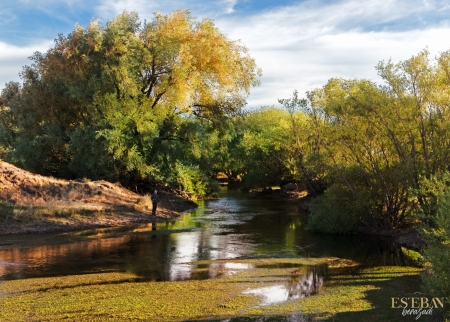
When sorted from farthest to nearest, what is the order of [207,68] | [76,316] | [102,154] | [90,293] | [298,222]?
1. [207,68]
2. [102,154]
3. [298,222]
4. [90,293]
5. [76,316]

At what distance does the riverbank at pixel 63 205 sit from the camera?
99.9 ft

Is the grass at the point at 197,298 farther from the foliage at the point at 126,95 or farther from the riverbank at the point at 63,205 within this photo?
the foliage at the point at 126,95

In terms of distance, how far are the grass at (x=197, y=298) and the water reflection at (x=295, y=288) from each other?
315 mm

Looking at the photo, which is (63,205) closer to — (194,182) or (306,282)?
(306,282)

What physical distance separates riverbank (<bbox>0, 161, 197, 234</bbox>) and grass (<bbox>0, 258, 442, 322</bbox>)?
14.2m

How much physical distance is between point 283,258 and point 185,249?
539 cm

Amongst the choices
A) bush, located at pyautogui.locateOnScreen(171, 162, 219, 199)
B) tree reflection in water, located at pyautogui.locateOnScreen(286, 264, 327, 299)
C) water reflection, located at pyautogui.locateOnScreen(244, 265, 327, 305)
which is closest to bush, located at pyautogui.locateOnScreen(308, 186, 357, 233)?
tree reflection in water, located at pyautogui.locateOnScreen(286, 264, 327, 299)

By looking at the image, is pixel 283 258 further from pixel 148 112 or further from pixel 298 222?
pixel 148 112

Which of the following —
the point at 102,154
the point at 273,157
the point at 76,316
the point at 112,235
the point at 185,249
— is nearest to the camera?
the point at 76,316

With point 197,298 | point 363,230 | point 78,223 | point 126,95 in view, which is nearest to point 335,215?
point 363,230

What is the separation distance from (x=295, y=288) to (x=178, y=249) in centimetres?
938

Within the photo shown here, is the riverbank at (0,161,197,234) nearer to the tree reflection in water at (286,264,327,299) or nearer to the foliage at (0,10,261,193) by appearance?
the foliage at (0,10,261,193)

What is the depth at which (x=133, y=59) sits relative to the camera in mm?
40406

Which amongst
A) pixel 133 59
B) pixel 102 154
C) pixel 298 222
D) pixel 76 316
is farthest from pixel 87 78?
pixel 76 316
